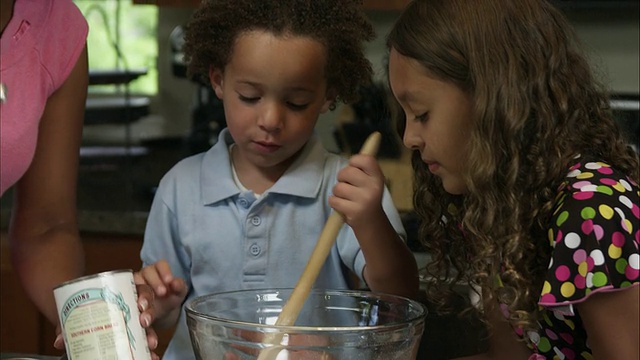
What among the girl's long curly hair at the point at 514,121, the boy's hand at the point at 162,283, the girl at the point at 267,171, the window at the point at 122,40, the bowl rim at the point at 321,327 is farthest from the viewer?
the window at the point at 122,40

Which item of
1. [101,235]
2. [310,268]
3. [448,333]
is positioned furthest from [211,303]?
[101,235]

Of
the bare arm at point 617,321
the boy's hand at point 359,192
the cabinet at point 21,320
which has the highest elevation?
the boy's hand at point 359,192

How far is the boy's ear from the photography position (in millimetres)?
1252

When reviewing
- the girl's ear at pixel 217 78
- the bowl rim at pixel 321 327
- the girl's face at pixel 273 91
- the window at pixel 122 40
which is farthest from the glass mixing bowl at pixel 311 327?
the window at pixel 122 40

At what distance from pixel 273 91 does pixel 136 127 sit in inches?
60.6

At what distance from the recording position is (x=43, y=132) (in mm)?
1207

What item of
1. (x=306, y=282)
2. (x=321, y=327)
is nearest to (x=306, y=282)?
(x=306, y=282)

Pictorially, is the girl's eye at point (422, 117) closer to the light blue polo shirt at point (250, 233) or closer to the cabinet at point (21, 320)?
the light blue polo shirt at point (250, 233)

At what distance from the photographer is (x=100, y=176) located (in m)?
2.65

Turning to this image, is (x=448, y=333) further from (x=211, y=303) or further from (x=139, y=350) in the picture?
(x=139, y=350)

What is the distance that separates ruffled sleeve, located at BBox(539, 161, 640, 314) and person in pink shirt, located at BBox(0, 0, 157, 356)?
1.94ft

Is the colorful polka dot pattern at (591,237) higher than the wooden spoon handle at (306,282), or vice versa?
the colorful polka dot pattern at (591,237)

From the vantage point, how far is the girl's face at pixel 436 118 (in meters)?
1.01

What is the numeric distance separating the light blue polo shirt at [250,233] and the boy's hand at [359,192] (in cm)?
14
